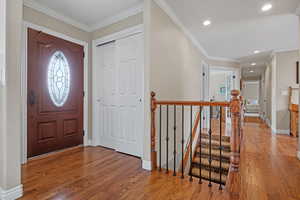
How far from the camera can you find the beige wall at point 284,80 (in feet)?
14.7

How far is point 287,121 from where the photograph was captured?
4.46 meters

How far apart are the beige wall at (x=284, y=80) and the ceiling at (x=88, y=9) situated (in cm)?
464

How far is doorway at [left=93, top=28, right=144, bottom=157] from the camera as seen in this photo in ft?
8.27

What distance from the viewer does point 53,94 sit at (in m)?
2.59

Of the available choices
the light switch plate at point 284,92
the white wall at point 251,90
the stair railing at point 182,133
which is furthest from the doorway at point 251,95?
the stair railing at point 182,133

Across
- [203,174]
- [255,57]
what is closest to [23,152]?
[203,174]

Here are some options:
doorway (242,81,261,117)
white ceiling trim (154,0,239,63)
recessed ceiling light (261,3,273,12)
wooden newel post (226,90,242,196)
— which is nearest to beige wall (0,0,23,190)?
white ceiling trim (154,0,239,63)

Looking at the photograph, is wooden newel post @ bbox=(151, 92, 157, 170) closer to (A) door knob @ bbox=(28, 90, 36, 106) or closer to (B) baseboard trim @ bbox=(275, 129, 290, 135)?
(A) door knob @ bbox=(28, 90, 36, 106)

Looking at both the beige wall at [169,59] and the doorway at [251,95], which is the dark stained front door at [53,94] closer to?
the beige wall at [169,59]

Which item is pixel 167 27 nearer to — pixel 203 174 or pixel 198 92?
pixel 198 92

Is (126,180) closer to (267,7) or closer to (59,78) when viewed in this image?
(59,78)

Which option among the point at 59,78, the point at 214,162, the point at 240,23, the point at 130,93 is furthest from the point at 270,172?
the point at 59,78

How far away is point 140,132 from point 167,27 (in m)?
1.84

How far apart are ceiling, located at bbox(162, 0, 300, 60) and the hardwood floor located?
2503mm
